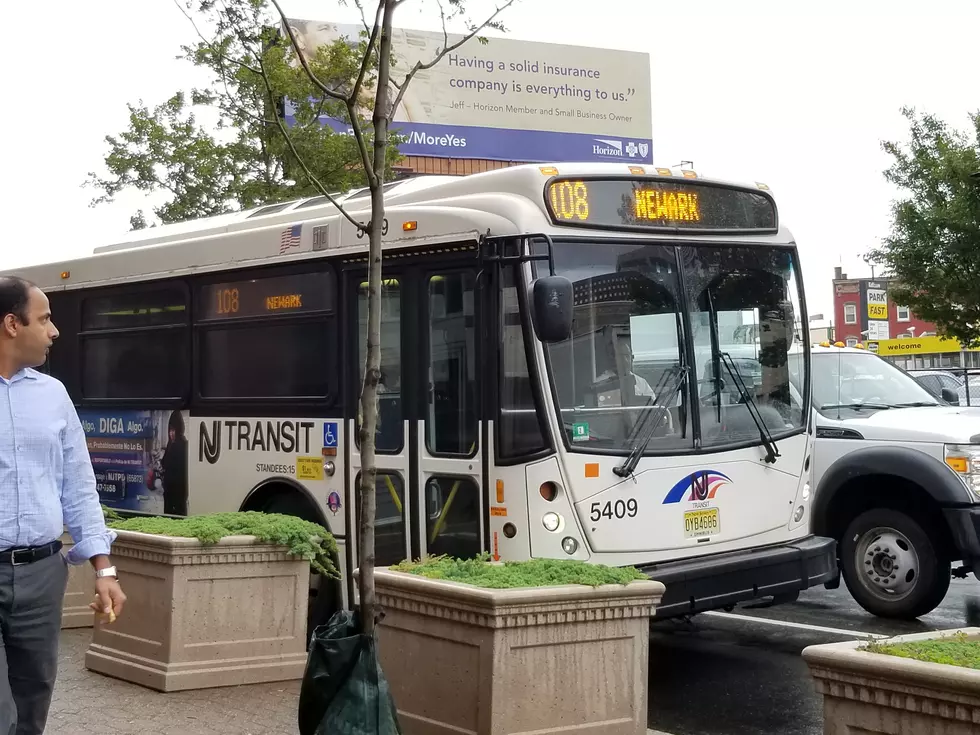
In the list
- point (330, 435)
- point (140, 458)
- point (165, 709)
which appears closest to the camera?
point (165, 709)

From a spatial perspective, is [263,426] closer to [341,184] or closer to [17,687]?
[17,687]

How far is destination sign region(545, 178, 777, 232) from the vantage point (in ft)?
25.5

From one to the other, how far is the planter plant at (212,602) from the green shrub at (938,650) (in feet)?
13.4

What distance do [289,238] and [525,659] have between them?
15.3 feet

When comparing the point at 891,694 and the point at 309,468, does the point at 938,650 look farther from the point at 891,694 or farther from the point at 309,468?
the point at 309,468

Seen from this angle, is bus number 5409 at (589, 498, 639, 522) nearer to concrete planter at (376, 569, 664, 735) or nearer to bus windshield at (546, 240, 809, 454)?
bus windshield at (546, 240, 809, 454)

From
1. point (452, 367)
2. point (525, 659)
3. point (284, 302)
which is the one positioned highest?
point (284, 302)

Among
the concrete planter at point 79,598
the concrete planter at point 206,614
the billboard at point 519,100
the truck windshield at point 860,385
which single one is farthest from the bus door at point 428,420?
the billboard at point 519,100

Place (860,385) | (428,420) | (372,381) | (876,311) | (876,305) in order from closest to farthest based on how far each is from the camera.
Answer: (372,381)
(428,420)
(860,385)
(876,311)
(876,305)

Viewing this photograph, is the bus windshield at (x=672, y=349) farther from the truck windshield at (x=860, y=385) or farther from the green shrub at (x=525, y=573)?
the truck windshield at (x=860, y=385)

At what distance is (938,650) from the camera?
4234mm

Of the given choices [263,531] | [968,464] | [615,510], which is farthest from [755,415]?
[263,531]

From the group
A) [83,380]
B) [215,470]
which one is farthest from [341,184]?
[215,470]

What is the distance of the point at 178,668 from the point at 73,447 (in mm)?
3301
